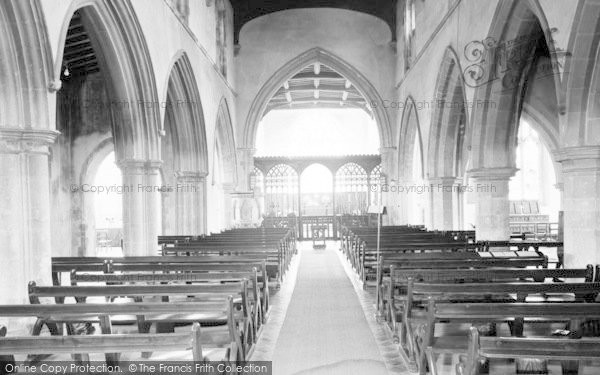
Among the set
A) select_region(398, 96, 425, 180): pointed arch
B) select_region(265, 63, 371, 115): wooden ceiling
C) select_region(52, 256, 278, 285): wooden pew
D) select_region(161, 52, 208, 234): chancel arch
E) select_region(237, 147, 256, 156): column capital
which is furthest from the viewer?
select_region(265, 63, 371, 115): wooden ceiling

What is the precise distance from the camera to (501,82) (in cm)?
1024

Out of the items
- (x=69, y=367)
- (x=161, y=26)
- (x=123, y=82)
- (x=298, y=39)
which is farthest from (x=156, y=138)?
(x=298, y=39)

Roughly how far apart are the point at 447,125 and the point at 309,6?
840 cm

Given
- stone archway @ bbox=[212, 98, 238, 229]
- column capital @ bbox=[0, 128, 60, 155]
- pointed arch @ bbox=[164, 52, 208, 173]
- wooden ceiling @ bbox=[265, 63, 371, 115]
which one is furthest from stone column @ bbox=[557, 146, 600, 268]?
wooden ceiling @ bbox=[265, 63, 371, 115]

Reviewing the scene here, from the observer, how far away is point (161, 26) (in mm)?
11156

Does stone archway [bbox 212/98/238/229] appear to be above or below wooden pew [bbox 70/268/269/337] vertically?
above

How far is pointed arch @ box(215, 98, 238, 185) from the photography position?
18766 mm

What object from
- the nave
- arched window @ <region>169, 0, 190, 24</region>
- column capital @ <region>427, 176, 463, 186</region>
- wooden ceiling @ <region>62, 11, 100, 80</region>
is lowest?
the nave

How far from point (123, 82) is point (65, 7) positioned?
2917mm

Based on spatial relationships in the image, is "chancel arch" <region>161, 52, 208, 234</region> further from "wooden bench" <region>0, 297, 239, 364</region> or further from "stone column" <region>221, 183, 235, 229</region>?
"wooden bench" <region>0, 297, 239, 364</region>

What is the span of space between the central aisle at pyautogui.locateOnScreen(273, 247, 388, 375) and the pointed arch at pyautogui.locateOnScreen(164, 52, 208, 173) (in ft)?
20.6

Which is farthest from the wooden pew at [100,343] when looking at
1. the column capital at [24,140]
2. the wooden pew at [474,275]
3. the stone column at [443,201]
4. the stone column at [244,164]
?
the stone column at [244,164]

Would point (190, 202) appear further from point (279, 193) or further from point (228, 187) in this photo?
point (279, 193)

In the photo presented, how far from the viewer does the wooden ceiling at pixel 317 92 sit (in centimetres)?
2377
